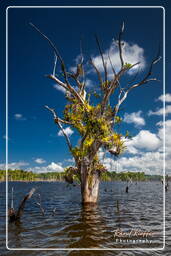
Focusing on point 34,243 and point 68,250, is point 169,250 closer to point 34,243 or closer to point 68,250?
point 68,250

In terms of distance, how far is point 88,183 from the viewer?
68.7 ft

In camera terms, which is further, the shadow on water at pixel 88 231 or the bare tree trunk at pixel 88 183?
the bare tree trunk at pixel 88 183

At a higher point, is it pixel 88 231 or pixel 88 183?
pixel 88 183

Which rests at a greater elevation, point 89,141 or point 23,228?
point 89,141

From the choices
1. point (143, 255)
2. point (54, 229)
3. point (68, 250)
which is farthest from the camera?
point (54, 229)

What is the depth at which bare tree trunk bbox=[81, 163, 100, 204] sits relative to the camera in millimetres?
21000

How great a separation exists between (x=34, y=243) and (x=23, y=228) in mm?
3332

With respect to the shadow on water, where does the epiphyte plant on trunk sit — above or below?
above

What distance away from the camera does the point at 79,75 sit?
20.4 meters

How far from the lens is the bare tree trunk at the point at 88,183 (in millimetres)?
21000

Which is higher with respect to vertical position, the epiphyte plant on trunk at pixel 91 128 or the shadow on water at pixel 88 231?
the epiphyte plant on trunk at pixel 91 128

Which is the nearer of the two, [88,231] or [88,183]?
[88,231]

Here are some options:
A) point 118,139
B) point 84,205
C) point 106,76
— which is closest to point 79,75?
point 106,76

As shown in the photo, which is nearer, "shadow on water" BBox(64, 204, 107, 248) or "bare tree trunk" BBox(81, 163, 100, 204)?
"shadow on water" BBox(64, 204, 107, 248)
